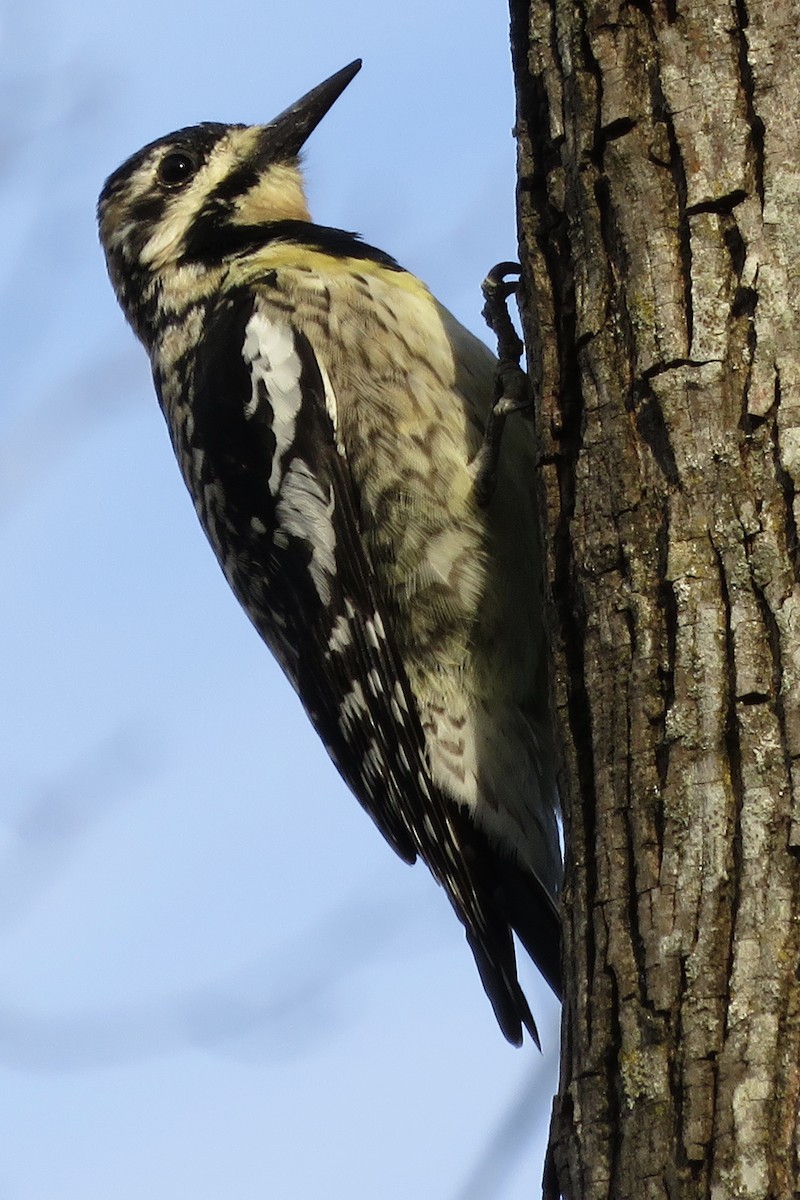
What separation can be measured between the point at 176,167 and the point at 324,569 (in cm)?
185

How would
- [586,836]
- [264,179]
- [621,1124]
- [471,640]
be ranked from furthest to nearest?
[264,179] → [471,640] → [586,836] → [621,1124]

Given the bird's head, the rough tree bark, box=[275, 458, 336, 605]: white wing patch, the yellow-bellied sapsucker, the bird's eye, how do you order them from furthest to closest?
1. the bird's eye
2. the bird's head
3. box=[275, 458, 336, 605]: white wing patch
4. the yellow-bellied sapsucker
5. the rough tree bark

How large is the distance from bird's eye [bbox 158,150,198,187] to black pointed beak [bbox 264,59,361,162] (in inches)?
11.0

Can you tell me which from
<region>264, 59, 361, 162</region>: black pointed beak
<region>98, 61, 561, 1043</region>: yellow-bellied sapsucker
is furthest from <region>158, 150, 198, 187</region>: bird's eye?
<region>98, 61, 561, 1043</region>: yellow-bellied sapsucker

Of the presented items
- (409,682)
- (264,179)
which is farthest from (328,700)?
(264,179)

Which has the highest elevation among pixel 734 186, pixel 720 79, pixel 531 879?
pixel 720 79

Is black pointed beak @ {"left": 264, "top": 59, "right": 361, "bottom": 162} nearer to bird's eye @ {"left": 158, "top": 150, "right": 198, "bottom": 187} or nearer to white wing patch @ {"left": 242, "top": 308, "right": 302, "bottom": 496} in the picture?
bird's eye @ {"left": 158, "top": 150, "right": 198, "bottom": 187}

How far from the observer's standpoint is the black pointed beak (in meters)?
5.14

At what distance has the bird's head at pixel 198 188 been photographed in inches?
191

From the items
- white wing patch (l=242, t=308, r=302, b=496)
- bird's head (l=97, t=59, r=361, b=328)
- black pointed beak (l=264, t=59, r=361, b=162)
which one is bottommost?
white wing patch (l=242, t=308, r=302, b=496)

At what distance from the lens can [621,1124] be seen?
2117mm

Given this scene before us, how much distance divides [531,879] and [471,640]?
659 mm

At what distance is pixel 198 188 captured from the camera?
4984 mm

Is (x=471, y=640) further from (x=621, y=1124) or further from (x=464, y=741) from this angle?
(x=621, y=1124)
